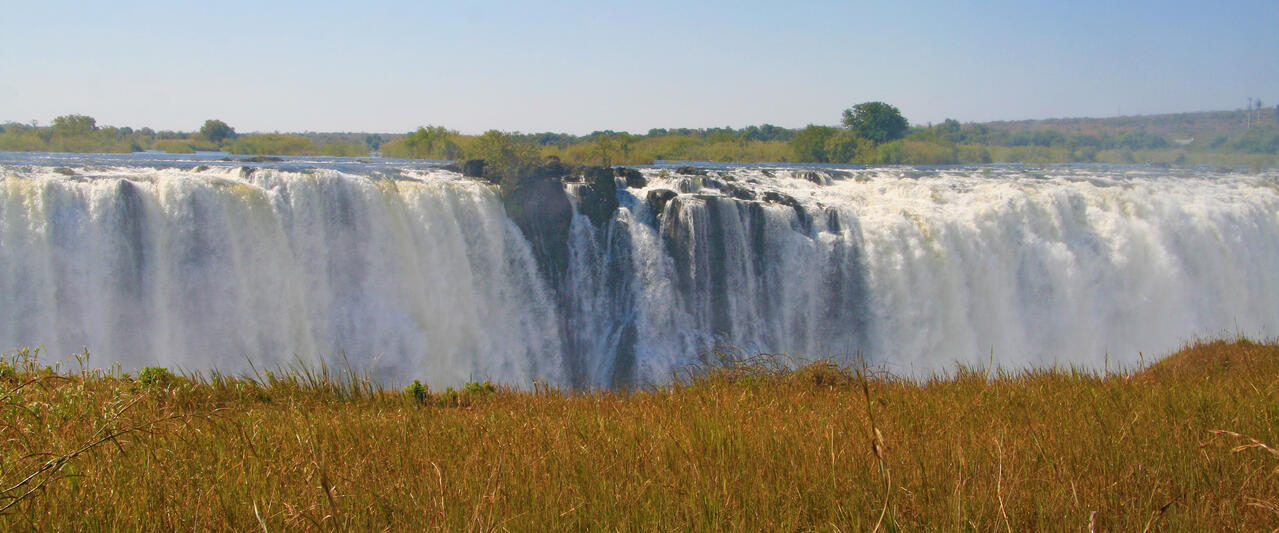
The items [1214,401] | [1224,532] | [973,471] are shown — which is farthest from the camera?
[1214,401]

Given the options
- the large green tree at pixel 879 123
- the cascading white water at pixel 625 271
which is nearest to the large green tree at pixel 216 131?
the cascading white water at pixel 625 271

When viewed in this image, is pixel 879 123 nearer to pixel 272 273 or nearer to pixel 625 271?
pixel 625 271

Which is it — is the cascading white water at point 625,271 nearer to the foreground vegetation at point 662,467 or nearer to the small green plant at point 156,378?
the small green plant at point 156,378

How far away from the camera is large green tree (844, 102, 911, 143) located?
166ft

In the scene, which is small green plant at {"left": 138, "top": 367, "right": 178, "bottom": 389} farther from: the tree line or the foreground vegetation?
the tree line

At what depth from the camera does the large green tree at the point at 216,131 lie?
40312mm

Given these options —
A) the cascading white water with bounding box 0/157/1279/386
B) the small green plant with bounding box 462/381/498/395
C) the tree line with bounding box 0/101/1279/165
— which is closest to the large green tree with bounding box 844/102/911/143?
the tree line with bounding box 0/101/1279/165

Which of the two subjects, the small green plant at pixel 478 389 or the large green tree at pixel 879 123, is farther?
the large green tree at pixel 879 123

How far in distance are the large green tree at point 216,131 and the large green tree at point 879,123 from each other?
1474 inches

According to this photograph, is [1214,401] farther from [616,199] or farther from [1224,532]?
[616,199]

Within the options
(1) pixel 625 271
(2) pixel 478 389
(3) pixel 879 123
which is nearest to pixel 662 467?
(2) pixel 478 389

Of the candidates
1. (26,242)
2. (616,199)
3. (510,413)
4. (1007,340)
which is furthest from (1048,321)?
(26,242)

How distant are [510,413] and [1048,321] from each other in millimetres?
17893

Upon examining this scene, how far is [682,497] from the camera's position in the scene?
2.48 metres
